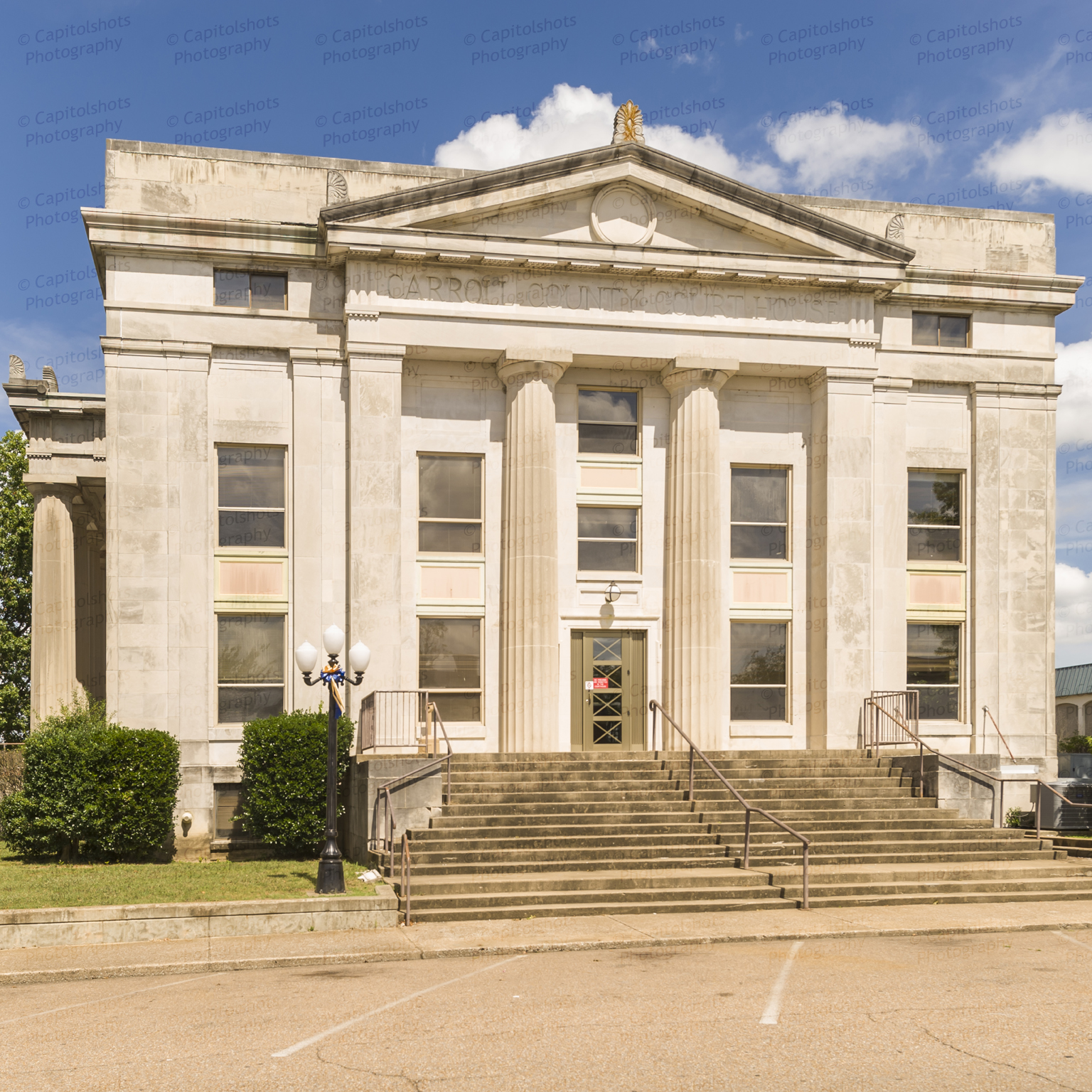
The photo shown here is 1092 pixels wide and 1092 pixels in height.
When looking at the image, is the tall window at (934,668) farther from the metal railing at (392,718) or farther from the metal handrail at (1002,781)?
the metal railing at (392,718)

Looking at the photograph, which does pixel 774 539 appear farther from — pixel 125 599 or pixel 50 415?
pixel 50 415

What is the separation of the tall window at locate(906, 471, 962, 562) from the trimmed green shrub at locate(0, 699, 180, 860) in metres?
16.3

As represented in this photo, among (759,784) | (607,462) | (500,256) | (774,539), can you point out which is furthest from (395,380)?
(759,784)

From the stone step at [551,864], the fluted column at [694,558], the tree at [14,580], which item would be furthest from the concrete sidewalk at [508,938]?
the tree at [14,580]

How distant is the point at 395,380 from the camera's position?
22906 mm

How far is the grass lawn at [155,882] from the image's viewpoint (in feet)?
49.6

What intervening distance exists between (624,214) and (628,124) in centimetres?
211

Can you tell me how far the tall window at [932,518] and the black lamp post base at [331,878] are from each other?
15053 millimetres

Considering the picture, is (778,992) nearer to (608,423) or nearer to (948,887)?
(948,887)

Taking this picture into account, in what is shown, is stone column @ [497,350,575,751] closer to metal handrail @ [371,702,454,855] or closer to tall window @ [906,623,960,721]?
metal handrail @ [371,702,454,855]

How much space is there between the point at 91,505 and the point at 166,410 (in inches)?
350

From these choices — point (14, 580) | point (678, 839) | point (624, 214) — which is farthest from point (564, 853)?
point (14, 580)

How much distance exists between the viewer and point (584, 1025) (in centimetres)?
963

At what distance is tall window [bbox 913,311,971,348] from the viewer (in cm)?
2572
